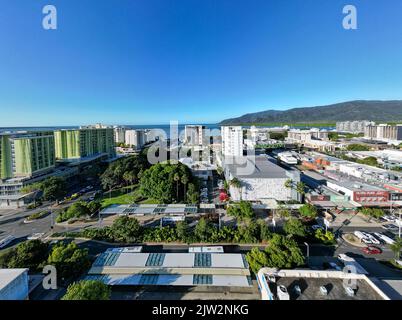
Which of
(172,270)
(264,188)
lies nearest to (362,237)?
(264,188)

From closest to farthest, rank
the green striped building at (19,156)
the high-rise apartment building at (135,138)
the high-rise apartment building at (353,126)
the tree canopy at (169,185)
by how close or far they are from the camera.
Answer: the tree canopy at (169,185)
the green striped building at (19,156)
the high-rise apartment building at (135,138)
the high-rise apartment building at (353,126)

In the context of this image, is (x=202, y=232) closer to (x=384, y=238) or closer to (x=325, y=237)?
(x=325, y=237)

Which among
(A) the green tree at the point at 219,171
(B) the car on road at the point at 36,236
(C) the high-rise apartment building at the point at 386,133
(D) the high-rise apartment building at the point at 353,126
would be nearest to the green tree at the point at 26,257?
(B) the car on road at the point at 36,236

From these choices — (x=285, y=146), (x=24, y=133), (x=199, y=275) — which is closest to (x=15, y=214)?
(x=24, y=133)

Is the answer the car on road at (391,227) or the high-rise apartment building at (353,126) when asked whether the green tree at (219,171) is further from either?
the high-rise apartment building at (353,126)

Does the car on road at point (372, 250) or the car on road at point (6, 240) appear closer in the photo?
the car on road at point (372, 250)

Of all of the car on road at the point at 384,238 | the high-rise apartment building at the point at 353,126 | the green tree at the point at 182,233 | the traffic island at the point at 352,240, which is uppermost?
the high-rise apartment building at the point at 353,126

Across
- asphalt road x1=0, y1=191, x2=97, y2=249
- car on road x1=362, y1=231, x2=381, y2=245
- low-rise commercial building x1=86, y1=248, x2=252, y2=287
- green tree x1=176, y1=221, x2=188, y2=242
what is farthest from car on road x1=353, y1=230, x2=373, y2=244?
asphalt road x1=0, y1=191, x2=97, y2=249
